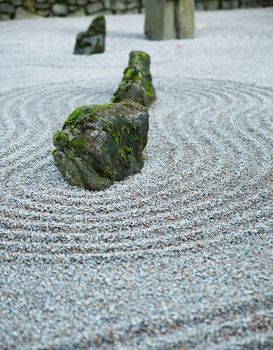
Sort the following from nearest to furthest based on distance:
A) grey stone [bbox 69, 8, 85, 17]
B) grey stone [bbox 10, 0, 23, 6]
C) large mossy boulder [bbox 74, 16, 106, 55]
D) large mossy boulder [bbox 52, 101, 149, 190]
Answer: large mossy boulder [bbox 52, 101, 149, 190], large mossy boulder [bbox 74, 16, 106, 55], grey stone [bbox 10, 0, 23, 6], grey stone [bbox 69, 8, 85, 17]

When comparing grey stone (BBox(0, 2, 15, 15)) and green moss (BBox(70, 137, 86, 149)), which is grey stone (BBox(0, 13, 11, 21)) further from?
green moss (BBox(70, 137, 86, 149))

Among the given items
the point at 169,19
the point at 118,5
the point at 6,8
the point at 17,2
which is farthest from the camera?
the point at 118,5

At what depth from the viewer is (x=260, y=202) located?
2.56 metres

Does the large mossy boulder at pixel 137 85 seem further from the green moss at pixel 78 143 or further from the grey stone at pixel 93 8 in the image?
the grey stone at pixel 93 8

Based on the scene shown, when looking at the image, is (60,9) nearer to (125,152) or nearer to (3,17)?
(3,17)

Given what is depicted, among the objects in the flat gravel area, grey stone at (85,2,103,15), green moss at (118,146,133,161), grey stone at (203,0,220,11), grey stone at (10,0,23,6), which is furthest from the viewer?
grey stone at (203,0,220,11)

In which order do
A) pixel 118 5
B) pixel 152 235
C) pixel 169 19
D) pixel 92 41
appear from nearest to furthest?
pixel 152 235, pixel 92 41, pixel 169 19, pixel 118 5

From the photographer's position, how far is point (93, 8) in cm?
1138

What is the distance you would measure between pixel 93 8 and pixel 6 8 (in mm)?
2065

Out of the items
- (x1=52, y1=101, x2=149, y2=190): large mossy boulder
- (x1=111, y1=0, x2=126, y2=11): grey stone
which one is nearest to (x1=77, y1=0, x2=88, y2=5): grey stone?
(x1=111, y1=0, x2=126, y2=11): grey stone

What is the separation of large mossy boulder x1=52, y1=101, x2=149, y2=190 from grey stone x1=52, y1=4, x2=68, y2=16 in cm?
863

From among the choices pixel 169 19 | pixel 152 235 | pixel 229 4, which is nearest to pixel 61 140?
pixel 152 235

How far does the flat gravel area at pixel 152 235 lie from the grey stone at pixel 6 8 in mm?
6196

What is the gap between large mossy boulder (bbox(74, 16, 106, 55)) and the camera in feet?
23.1
